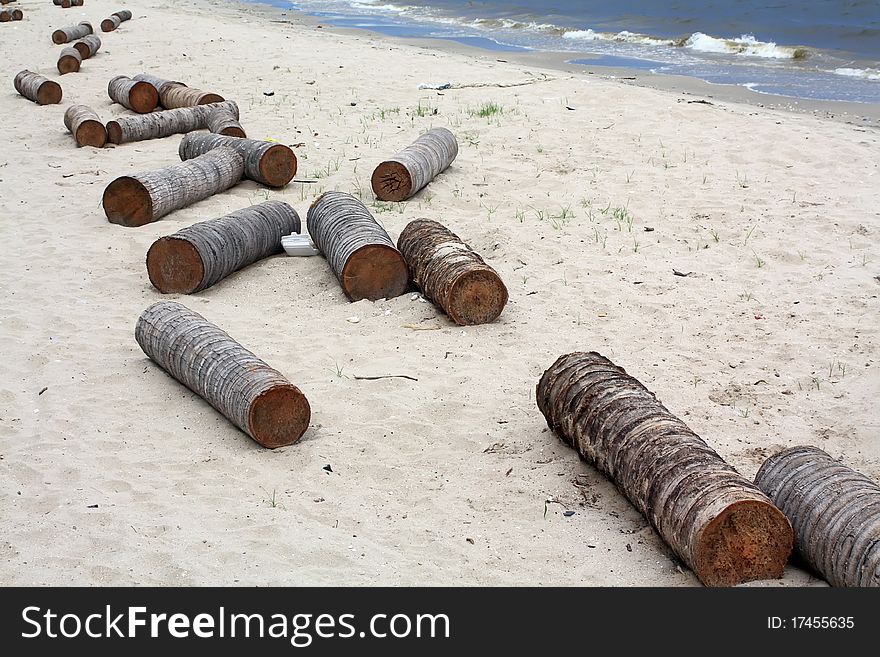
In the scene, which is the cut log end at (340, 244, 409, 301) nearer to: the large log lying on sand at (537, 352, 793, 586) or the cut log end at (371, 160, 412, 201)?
the large log lying on sand at (537, 352, 793, 586)

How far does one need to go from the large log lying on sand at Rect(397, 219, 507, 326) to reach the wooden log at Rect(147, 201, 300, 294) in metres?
1.63

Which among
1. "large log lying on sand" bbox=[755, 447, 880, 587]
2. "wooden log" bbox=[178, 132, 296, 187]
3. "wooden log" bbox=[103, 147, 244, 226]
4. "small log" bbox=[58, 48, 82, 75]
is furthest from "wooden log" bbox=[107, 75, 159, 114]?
"large log lying on sand" bbox=[755, 447, 880, 587]

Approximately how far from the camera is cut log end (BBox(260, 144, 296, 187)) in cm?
974

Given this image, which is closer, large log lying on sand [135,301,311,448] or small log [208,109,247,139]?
large log lying on sand [135,301,311,448]

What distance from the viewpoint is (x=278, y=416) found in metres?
5.22

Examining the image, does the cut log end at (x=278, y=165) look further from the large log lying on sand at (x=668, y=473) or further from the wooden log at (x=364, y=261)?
the large log lying on sand at (x=668, y=473)

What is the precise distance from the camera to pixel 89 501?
4.66 m

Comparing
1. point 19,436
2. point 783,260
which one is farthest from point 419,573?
point 783,260

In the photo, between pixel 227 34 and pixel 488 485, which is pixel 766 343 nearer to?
pixel 488 485

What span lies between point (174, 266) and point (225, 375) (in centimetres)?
221

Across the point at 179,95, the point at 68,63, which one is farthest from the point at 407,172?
the point at 68,63

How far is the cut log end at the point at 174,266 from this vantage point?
7.29 metres

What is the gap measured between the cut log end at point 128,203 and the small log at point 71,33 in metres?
12.1

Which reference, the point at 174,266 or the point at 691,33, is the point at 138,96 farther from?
the point at 691,33
